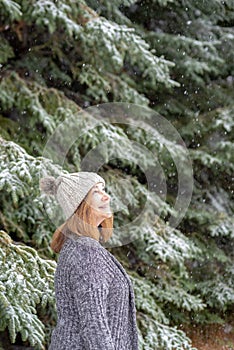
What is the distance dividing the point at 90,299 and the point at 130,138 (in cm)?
417

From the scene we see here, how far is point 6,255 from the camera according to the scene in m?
3.99

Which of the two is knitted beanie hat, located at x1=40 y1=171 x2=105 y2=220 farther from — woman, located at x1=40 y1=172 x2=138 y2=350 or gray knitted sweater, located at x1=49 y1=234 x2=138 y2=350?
gray knitted sweater, located at x1=49 y1=234 x2=138 y2=350

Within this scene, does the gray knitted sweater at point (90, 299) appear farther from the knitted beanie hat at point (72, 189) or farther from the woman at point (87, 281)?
the knitted beanie hat at point (72, 189)

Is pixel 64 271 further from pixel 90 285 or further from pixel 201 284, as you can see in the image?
pixel 201 284

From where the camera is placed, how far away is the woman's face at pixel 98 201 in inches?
101

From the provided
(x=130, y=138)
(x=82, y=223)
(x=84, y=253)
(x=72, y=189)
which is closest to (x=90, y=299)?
(x=84, y=253)

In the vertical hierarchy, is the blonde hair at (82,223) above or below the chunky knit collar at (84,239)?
above

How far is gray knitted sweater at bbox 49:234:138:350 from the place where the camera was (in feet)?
7.72

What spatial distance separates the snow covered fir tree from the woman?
1336 millimetres

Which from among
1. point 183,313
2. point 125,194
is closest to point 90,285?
point 125,194

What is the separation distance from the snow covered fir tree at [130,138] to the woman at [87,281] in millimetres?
1336

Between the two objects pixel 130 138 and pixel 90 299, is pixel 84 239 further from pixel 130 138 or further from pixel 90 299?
pixel 130 138

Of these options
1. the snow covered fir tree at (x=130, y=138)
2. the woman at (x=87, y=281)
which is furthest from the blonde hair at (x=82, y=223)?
the snow covered fir tree at (x=130, y=138)

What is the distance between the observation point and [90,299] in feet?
7.74
